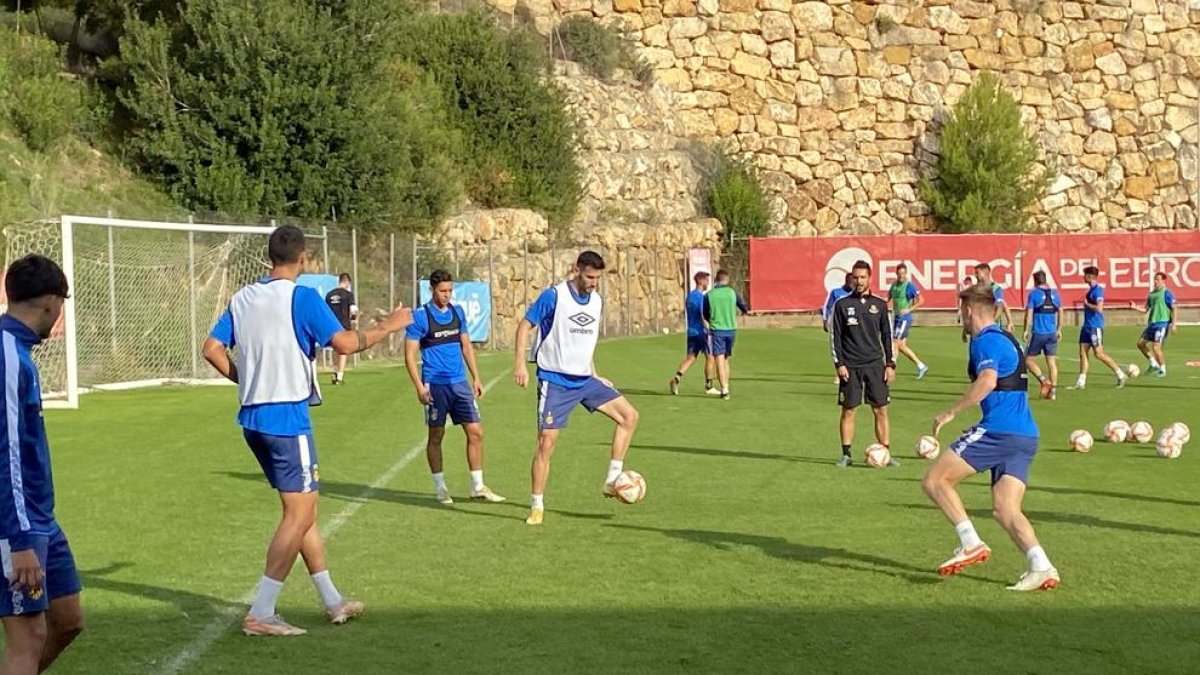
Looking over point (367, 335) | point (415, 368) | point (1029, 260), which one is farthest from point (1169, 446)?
point (1029, 260)

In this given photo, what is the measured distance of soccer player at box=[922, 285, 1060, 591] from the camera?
8227 mm

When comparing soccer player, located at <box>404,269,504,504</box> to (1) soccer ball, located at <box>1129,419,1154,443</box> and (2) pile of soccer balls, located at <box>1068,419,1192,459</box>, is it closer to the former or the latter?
(2) pile of soccer balls, located at <box>1068,419,1192,459</box>

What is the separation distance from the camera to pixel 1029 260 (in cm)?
4888

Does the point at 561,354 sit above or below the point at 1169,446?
above

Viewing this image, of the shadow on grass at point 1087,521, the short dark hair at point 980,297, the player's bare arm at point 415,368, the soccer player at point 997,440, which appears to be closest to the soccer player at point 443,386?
the player's bare arm at point 415,368

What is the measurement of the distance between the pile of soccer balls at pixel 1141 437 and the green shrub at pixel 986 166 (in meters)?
40.1

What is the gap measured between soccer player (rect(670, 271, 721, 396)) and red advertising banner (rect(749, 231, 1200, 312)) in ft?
83.5

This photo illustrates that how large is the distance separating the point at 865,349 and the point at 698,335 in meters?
8.44

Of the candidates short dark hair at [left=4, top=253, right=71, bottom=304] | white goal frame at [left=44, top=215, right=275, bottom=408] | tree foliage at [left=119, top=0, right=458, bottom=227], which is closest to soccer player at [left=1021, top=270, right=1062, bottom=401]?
white goal frame at [left=44, top=215, right=275, bottom=408]

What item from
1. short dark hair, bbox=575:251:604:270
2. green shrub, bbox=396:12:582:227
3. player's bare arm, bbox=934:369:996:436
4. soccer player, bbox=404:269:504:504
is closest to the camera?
player's bare arm, bbox=934:369:996:436

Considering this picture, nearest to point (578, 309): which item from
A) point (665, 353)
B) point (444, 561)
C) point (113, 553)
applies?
point (444, 561)

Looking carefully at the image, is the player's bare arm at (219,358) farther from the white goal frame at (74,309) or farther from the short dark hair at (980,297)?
the white goal frame at (74,309)

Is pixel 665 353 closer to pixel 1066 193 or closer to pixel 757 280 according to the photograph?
pixel 757 280

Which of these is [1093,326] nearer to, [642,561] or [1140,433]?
[1140,433]
